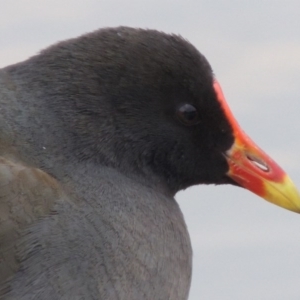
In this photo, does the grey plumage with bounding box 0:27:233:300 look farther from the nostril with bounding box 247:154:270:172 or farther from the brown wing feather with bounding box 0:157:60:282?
the nostril with bounding box 247:154:270:172

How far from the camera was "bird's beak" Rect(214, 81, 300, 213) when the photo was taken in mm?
7297

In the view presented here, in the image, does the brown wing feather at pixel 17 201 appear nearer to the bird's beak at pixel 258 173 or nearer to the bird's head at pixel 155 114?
the bird's head at pixel 155 114

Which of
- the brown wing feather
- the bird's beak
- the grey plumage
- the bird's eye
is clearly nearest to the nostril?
the bird's beak

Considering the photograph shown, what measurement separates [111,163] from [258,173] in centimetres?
92

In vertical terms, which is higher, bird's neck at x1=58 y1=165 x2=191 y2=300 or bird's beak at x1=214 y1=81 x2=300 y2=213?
bird's beak at x1=214 y1=81 x2=300 y2=213

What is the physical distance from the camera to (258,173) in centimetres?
735

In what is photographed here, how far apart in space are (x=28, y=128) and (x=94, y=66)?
0.54 meters

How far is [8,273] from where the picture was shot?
633 centimetres

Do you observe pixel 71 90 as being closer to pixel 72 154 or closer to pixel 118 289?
pixel 72 154

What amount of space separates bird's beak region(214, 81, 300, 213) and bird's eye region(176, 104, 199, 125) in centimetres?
22

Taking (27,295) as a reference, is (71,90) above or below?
above

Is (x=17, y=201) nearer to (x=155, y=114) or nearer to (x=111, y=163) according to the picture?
(x=111, y=163)

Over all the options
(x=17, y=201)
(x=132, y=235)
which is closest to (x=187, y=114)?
(x=132, y=235)

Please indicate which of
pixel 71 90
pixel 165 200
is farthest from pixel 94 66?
pixel 165 200
